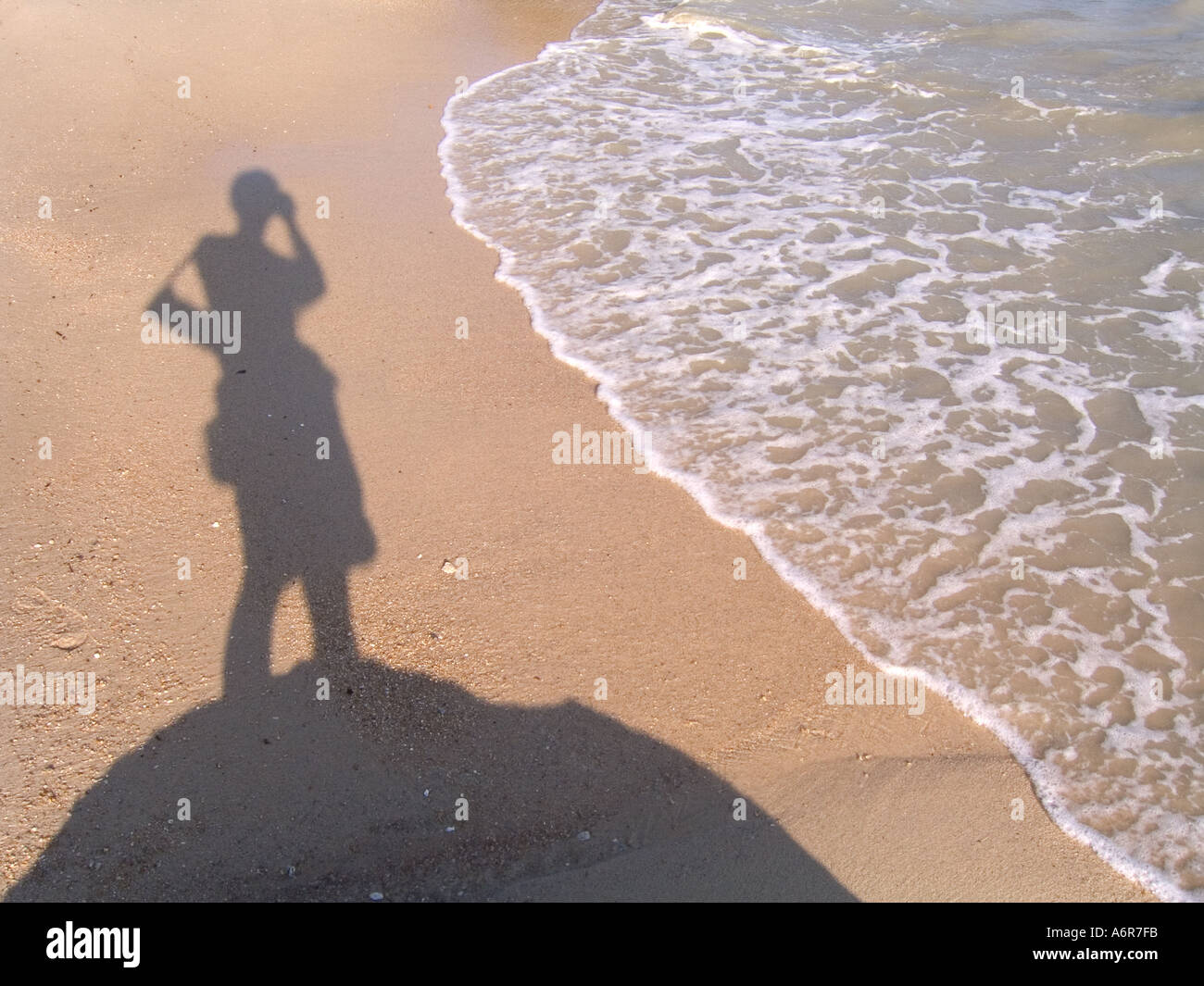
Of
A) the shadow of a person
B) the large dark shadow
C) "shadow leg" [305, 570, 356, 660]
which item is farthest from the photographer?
the shadow of a person

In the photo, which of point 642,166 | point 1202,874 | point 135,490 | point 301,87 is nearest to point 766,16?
point 642,166

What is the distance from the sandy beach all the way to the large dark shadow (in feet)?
0.04

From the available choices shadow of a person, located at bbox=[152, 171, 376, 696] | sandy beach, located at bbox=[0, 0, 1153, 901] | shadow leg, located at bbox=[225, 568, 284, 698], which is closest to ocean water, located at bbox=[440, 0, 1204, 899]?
sandy beach, located at bbox=[0, 0, 1153, 901]

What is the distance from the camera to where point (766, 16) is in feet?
43.7

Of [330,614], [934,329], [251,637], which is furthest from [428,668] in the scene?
[934,329]

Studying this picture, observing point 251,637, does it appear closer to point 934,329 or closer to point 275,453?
point 275,453

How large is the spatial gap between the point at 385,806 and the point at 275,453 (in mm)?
2478

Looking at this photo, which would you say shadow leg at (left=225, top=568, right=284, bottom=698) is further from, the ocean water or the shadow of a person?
the ocean water

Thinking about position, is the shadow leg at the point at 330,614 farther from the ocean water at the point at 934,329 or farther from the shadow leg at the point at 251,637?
the ocean water at the point at 934,329

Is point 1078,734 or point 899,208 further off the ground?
point 899,208

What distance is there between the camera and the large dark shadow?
3406 millimetres
